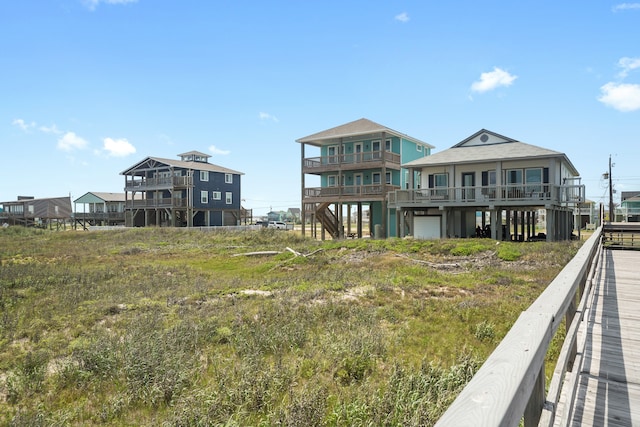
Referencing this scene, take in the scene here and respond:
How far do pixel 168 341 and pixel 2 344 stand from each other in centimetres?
383

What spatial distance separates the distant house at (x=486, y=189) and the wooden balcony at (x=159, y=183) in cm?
2854

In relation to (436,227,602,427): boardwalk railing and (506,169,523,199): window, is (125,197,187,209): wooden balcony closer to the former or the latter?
(506,169,523,199): window

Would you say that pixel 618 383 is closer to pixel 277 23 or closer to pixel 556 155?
pixel 556 155

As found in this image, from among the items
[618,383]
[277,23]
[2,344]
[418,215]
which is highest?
[277,23]

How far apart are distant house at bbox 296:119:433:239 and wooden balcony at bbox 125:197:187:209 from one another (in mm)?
19688

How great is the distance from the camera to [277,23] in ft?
84.1

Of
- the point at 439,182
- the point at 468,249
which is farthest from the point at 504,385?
the point at 439,182

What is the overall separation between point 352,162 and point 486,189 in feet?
37.2

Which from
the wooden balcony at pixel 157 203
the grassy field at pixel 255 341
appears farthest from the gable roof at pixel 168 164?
the grassy field at pixel 255 341

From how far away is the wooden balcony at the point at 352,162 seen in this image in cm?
3191

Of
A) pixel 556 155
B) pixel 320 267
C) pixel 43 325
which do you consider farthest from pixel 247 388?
pixel 556 155

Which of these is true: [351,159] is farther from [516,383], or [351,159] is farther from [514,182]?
[516,383]

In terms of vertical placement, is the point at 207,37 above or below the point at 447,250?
above

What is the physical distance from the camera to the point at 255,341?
7602 millimetres
